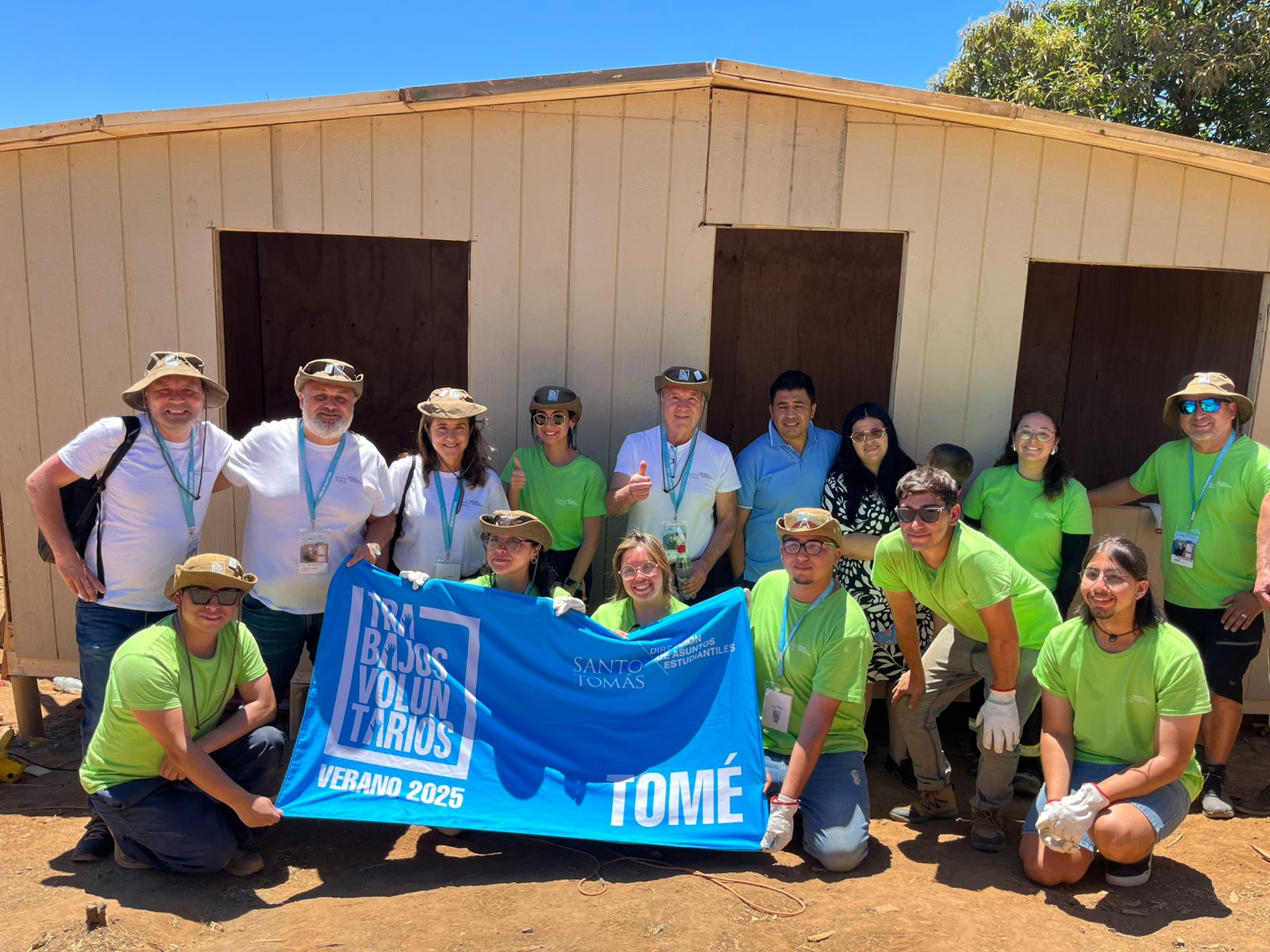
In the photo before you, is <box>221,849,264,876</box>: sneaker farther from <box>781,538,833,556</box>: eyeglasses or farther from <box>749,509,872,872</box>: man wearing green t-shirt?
<box>781,538,833,556</box>: eyeglasses

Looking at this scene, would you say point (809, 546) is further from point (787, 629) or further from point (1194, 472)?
point (1194, 472)

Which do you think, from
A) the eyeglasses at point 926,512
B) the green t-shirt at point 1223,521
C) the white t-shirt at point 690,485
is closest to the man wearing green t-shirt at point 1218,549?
the green t-shirt at point 1223,521

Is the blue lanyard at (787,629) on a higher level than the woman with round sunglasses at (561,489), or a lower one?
lower

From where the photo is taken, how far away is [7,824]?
4012 millimetres

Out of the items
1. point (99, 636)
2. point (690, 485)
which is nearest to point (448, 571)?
point (690, 485)

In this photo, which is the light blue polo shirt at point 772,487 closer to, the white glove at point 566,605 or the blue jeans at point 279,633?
the white glove at point 566,605

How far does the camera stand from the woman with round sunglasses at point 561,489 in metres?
4.34

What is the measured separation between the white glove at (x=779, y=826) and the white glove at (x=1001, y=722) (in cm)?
87

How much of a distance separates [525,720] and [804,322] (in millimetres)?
4554

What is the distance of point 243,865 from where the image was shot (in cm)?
354

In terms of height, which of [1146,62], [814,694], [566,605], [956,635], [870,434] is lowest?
[814,694]

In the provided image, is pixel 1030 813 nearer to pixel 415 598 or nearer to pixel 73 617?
pixel 415 598

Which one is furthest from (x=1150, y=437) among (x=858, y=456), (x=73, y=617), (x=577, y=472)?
(x=73, y=617)

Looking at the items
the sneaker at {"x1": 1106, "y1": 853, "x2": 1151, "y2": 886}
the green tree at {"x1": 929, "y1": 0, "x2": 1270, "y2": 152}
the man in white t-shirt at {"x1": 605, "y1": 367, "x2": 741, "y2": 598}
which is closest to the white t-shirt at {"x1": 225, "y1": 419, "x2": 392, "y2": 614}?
the man in white t-shirt at {"x1": 605, "y1": 367, "x2": 741, "y2": 598}
